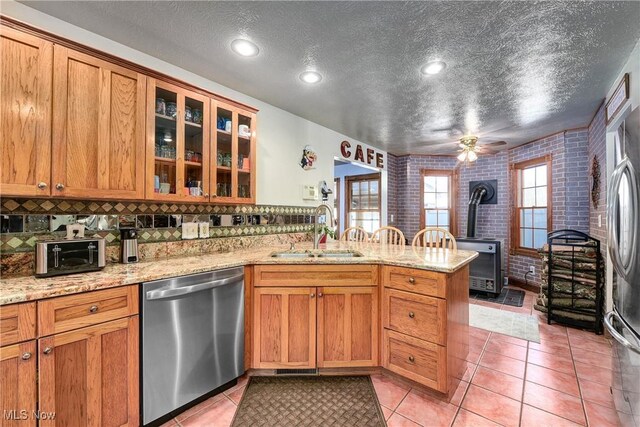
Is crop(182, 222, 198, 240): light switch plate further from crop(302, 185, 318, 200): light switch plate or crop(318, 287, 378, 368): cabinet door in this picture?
crop(302, 185, 318, 200): light switch plate

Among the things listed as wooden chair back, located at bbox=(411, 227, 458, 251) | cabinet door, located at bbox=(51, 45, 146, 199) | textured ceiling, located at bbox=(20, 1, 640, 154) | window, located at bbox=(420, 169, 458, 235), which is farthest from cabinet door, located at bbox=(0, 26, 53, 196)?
window, located at bbox=(420, 169, 458, 235)

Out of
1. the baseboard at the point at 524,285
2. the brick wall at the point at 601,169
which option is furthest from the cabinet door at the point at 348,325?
the baseboard at the point at 524,285

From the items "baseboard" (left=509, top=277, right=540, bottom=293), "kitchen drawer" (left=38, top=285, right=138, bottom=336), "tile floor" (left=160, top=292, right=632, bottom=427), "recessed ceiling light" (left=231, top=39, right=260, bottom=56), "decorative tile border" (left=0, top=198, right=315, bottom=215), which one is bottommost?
"tile floor" (left=160, top=292, right=632, bottom=427)

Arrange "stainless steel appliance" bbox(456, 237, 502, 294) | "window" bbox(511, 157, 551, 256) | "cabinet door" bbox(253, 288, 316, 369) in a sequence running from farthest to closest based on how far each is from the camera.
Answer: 1. "window" bbox(511, 157, 551, 256)
2. "stainless steel appliance" bbox(456, 237, 502, 294)
3. "cabinet door" bbox(253, 288, 316, 369)

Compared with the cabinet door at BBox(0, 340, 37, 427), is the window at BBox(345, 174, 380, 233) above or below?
above

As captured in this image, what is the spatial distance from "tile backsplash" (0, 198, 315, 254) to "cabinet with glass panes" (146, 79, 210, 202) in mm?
275


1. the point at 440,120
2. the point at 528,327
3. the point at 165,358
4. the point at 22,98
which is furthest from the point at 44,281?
the point at 528,327

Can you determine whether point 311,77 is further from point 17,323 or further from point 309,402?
point 309,402

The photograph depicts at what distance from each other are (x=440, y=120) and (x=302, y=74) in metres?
1.99

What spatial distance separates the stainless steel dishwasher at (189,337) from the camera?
1528 millimetres

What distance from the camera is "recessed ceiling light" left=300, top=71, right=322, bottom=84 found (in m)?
2.29

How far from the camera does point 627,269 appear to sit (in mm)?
1410

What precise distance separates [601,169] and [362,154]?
9.32ft

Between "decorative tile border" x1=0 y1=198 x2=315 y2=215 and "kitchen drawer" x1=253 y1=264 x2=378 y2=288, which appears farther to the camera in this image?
"kitchen drawer" x1=253 y1=264 x2=378 y2=288
